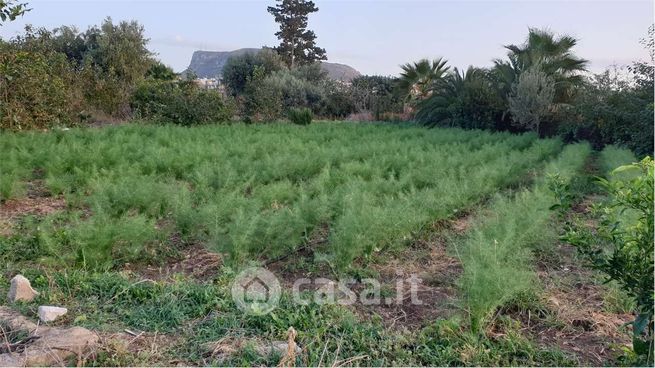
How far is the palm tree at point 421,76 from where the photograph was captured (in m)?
22.2

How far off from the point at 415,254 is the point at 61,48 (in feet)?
81.1

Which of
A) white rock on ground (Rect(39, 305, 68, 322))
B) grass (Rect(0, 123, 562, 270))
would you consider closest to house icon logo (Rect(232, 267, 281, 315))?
grass (Rect(0, 123, 562, 270))

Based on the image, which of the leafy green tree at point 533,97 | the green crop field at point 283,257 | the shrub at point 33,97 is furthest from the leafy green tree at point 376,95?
the green crop field at point 283,257

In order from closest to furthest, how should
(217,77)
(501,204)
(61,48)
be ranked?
(501,204), (61,48), (217,77)

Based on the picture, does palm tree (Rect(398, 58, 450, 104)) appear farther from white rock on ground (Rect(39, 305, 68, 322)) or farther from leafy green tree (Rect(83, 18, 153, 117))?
white rock on ground (Rect(39, 305, 68, 322))

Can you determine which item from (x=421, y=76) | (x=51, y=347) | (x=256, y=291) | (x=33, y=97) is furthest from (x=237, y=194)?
(x=421, y=76)

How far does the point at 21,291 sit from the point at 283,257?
5.50 ft

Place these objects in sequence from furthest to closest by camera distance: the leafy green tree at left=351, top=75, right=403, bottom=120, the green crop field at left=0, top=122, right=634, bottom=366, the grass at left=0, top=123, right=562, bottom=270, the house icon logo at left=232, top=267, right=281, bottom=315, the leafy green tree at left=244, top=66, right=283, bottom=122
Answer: the leafy green tree at left=351, top=75, right=403, bottom=120 → the leafy green tree at left=244, top=66, right=283, bottom=122 → the grass at left=0, top=123, right=562, bottom=270 → the house icon logo at left=232, top=267, right=281, bottom=315 → the green crop field at left=0, top=122, right=634, bottom=366

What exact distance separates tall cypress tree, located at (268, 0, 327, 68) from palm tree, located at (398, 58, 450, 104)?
43.2ft

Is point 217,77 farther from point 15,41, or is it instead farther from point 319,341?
point 319,341

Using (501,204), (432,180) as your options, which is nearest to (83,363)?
(501,204)

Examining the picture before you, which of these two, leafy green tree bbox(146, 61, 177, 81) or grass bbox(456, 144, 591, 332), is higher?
leafy green tree bbox(146, 61, 177, 81)

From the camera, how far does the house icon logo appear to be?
2.84 metres

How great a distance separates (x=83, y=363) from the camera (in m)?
2.30
